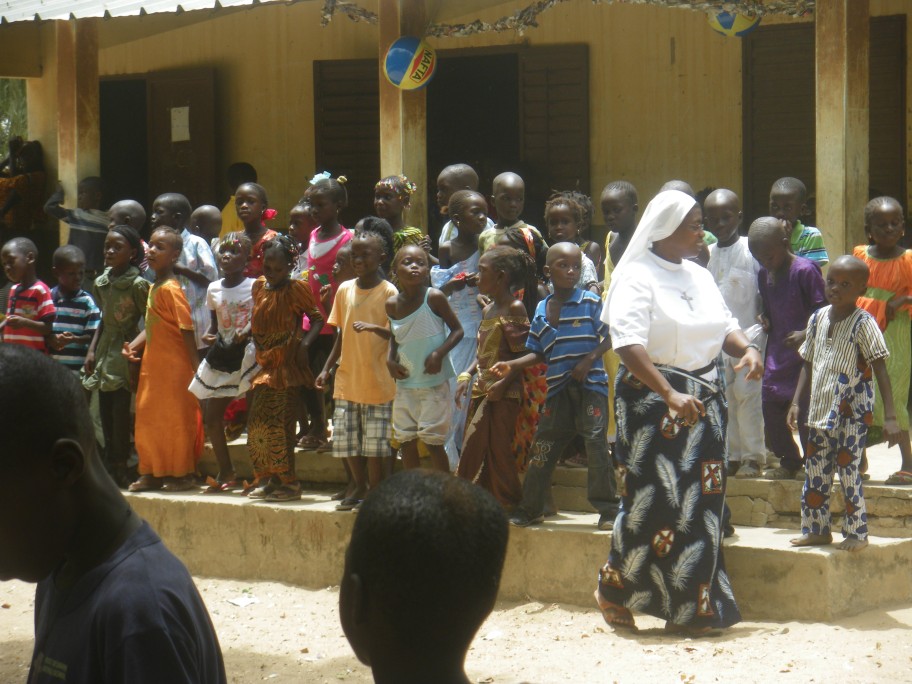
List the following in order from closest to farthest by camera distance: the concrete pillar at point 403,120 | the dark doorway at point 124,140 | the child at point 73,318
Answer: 1. the child at point 73,318
2. the concrete pillar at point 403,120
3. the dark doorway at point 124,140

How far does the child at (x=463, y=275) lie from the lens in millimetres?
6680

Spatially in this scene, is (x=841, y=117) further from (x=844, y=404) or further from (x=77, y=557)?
(x=77, y=557)

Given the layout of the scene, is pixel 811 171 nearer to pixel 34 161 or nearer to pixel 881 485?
pixel 881 485

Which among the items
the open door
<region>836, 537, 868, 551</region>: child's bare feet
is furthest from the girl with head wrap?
the open door

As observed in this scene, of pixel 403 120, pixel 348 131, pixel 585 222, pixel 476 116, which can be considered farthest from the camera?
pixel 476 116

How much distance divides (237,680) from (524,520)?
156cm

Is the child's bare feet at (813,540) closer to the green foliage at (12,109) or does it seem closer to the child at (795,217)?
the child at (795,217)

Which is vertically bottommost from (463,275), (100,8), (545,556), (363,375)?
(545,556)

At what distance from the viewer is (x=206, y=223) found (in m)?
8.39

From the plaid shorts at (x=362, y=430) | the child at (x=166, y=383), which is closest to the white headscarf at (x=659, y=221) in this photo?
the plaid shorts at (x=362, y=430)

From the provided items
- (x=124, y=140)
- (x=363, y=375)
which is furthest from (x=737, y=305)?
(x=124, y=140)

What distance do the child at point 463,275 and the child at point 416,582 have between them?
4812 mm

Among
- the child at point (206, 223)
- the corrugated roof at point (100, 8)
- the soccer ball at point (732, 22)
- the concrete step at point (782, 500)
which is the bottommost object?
the concrete step at point (782, 500)

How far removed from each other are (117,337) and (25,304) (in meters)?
0.66
